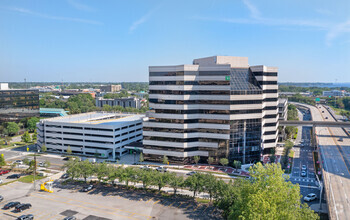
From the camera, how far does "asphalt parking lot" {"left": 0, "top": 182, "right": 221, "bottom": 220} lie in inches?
2063

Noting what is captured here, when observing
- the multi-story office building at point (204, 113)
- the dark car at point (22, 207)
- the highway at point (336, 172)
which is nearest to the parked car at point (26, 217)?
the dark car at point (22, 207)

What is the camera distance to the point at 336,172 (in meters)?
66.9

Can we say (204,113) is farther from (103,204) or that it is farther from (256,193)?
(256,193)

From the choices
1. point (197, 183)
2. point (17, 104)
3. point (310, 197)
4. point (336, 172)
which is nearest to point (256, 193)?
point (197, 183)

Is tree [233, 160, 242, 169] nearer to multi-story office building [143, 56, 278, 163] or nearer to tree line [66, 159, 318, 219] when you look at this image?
multi-story office building [143, 56, 278, 163]

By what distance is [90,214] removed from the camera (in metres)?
52.8

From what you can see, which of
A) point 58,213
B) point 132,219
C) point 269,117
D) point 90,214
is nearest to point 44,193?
point 58,213

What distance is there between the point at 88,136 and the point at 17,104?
2992 inches

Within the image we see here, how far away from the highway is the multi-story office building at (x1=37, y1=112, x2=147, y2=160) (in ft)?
204

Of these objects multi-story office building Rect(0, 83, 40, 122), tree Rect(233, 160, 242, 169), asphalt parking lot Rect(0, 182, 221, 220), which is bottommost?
asphalt parking lot Rect(0, 182, 221, 220)

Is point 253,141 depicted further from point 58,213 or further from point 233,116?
point 58,213

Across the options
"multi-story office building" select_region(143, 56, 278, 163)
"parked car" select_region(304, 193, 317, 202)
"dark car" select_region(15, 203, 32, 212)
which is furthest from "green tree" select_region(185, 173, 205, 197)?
"dark car" select_region(15, 203, 32, 212)

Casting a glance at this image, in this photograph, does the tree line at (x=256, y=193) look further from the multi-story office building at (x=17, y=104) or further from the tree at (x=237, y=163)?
the multi-story office building at (x=17, y=104)

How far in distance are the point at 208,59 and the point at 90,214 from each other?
65571mm
